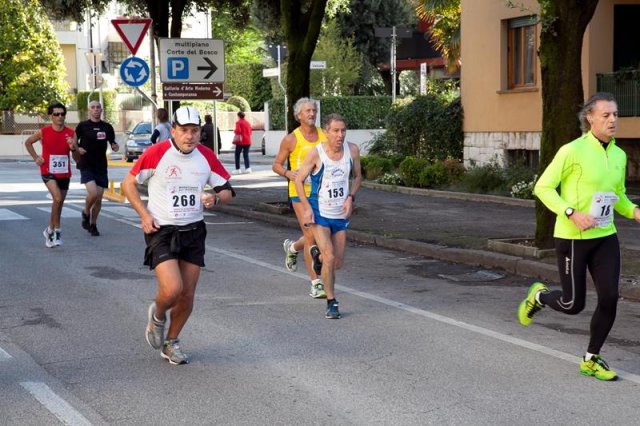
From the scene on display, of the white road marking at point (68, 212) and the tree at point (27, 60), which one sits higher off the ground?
the tree at point (27, 60)

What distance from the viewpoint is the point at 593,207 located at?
7.34 m

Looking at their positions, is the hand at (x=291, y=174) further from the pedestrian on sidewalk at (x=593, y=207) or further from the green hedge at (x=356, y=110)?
the green hedge at (x=356, y=110)

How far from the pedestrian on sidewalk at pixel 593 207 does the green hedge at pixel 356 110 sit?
36.8 m

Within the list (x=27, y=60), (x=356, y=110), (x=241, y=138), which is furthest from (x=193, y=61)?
(x=27, y=60)

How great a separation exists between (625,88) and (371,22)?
3307 cm

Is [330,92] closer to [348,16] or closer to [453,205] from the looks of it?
[348,16]

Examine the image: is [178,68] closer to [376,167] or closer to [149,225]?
[376,167]

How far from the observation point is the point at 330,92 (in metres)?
50.7

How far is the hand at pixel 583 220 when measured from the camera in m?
7.11

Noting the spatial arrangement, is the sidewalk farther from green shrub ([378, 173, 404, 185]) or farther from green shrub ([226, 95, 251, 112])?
green shrub ([226, 95, 251, 112])

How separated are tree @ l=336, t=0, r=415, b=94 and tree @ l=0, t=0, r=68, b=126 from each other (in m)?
13.5

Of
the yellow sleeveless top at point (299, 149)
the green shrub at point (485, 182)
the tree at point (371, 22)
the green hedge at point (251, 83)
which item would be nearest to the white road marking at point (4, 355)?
the yellow sleeveless top at point (299, 149)

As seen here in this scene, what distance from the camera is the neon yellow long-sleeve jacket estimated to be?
7328 millimetres

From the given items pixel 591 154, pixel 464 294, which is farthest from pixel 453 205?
pixel 591 154
